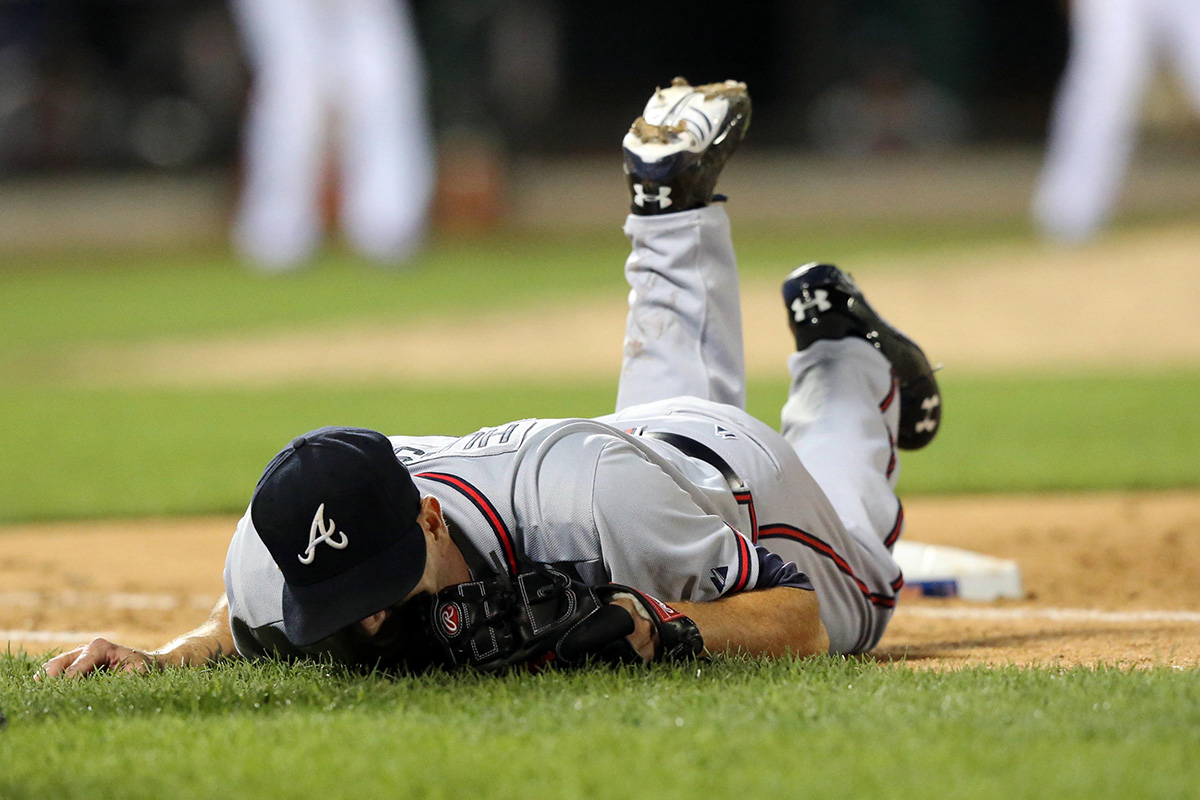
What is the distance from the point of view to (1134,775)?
1.74 meters

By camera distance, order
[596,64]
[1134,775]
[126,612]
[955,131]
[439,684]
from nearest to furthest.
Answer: [1134,775] → [439,684] → [126,612] → [955,131] → [596,64]

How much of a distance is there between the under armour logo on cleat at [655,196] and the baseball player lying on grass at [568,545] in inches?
2.1

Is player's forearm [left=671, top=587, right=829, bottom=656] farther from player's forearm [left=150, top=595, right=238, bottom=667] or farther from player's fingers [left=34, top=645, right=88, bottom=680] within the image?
player's fingers [left=34, top=645, right=88, bottom=680]

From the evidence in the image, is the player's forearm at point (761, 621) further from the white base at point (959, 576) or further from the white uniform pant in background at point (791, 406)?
the white base at point (959, 576)

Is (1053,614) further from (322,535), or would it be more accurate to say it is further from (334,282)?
(334,282)

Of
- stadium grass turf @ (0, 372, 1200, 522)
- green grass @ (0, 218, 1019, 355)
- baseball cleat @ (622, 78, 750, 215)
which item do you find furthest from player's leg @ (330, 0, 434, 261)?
baseball cleat @ (622, 78, 750, 215)

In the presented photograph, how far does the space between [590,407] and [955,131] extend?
43.0 feet

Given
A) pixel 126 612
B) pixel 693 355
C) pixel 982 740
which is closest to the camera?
pixel 982 740

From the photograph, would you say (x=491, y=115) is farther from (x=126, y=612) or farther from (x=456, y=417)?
(x=126, y=612)

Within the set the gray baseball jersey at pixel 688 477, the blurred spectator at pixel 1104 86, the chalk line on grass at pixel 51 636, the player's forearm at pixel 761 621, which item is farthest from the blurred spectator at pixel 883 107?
the player's forearm at pixel 761 621

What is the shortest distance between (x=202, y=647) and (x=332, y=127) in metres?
15.0

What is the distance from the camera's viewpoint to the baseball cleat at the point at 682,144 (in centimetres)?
317

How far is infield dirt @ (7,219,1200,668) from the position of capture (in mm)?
3275

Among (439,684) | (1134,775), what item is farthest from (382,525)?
(1134,775)
